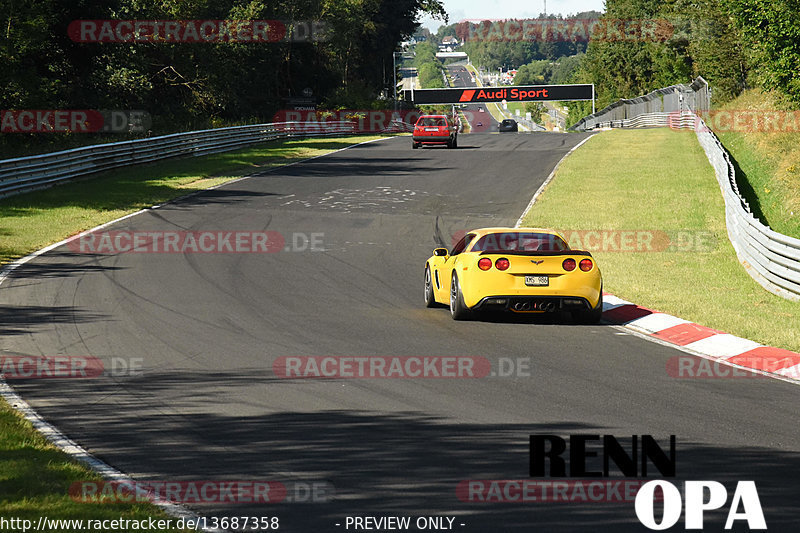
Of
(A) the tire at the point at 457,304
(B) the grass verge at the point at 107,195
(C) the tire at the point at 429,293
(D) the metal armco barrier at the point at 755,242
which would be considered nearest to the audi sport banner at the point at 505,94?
(D) the metal armco barrier at the point at 755,242

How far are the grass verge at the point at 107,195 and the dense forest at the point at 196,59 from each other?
7.24 meters

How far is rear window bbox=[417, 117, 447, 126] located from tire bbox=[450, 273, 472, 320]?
117 feet

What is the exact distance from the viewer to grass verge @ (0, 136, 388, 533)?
5.85 metres

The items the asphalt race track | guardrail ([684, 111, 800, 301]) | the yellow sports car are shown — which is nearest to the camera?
the asphalt race track

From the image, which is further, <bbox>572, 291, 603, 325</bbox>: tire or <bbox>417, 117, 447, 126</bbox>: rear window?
<bbox>417, 117, 447, 126</bbox>: rear window

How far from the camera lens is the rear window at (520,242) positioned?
44.8ft

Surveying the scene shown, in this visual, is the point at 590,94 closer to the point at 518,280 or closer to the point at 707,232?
the point at 707,232

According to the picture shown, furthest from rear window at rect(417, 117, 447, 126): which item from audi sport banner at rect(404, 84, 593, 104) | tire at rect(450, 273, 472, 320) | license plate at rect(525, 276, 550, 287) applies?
audi sport banner at rect(404, 84, 593, 104)

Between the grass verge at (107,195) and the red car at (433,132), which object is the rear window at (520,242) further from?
the red car at (433,132)

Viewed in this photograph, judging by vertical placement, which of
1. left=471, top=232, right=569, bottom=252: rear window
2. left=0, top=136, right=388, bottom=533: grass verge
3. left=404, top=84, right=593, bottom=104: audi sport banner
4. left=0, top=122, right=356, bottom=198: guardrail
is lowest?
left=0, top=136, right=388, bottom=533: grass verge

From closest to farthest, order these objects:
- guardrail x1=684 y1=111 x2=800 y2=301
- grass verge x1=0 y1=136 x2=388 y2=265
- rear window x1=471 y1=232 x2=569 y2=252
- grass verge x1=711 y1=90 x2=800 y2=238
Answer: rear window x1=471 y1=232 x2=569 y2=252
guardrail x1=684 y1=111 x2=800 y2=301
grass verge x1=0 y1=136 x2=388 y2=265
grass verge x1=711 y1=90 x2=800 y2=238

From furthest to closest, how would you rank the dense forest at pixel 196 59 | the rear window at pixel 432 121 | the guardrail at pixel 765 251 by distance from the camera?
the rear window at pixel 432 121
the dense forest at pixel 196 59
the guardrail at pixel 765 251

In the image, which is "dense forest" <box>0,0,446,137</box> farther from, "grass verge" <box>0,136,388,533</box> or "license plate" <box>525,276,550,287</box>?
"license plate" <box>525,276,550,287</box>

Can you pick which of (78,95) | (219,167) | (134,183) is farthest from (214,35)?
(134,183)
